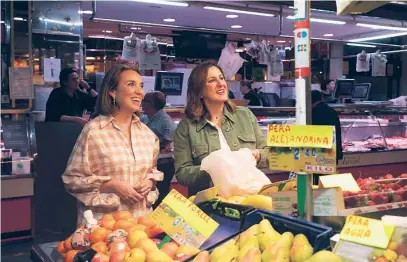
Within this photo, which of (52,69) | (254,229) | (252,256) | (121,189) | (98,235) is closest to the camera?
(252,256)

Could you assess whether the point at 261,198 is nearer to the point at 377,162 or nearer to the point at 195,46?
the point at 377,162

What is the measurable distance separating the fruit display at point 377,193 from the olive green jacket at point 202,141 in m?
0.61

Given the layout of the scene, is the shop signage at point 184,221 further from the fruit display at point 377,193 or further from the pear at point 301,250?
the fruit display at point 377,193

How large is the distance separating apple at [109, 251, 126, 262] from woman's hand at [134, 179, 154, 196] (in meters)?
1.05

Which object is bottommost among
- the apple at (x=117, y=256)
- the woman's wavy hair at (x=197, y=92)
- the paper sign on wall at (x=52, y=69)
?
the apple at (x=117, y=256)

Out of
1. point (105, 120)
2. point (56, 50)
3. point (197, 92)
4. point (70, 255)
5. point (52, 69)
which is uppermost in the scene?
point (56, 50)

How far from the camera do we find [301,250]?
1.64 meters

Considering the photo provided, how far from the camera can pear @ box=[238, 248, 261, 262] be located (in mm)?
1644

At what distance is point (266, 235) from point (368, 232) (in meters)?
0.36

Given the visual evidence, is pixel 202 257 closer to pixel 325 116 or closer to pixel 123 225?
pixel 123 225

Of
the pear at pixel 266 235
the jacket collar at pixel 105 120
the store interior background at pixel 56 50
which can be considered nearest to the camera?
the pear at pixel 266 235

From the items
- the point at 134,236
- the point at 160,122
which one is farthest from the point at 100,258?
the point at 160,122

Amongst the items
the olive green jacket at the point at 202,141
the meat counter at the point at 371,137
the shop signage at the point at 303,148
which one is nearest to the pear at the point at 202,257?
the shop signage at the point at 303,148

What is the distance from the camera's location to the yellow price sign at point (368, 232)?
152 cm
